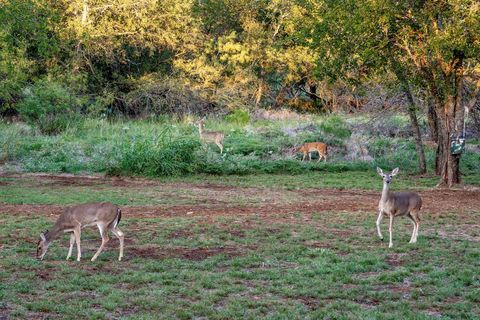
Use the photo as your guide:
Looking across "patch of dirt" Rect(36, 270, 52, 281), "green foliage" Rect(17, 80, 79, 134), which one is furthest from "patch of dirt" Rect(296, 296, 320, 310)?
"green foliage" Rect(17, 80, 79, 134)

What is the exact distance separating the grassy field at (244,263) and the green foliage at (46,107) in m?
10.6

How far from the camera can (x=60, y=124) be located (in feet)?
93.9

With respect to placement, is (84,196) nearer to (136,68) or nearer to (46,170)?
(46,170)

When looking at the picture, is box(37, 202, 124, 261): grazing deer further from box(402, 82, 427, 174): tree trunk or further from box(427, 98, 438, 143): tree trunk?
box(427, 98, 438, 143): tree trunk

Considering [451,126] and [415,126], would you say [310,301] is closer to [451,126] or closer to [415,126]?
[451,126]

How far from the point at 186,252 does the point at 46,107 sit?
741 inches

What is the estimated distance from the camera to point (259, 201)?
17438mm

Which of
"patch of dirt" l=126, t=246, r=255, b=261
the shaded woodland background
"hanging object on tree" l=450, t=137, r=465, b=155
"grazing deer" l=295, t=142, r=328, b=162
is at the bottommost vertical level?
"patch of dirt" l=126, t=246, r=255, b=261

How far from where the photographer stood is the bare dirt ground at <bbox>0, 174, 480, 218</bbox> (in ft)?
50.7

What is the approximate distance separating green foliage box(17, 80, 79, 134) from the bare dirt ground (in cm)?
723

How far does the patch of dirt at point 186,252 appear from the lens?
10.8 metres

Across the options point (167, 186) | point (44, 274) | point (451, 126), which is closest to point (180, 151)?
point (167, 186)

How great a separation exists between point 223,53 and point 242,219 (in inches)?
968

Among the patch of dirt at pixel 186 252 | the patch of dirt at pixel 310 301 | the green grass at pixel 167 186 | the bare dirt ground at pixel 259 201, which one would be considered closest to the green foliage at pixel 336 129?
the green grass at pixel 167 186
